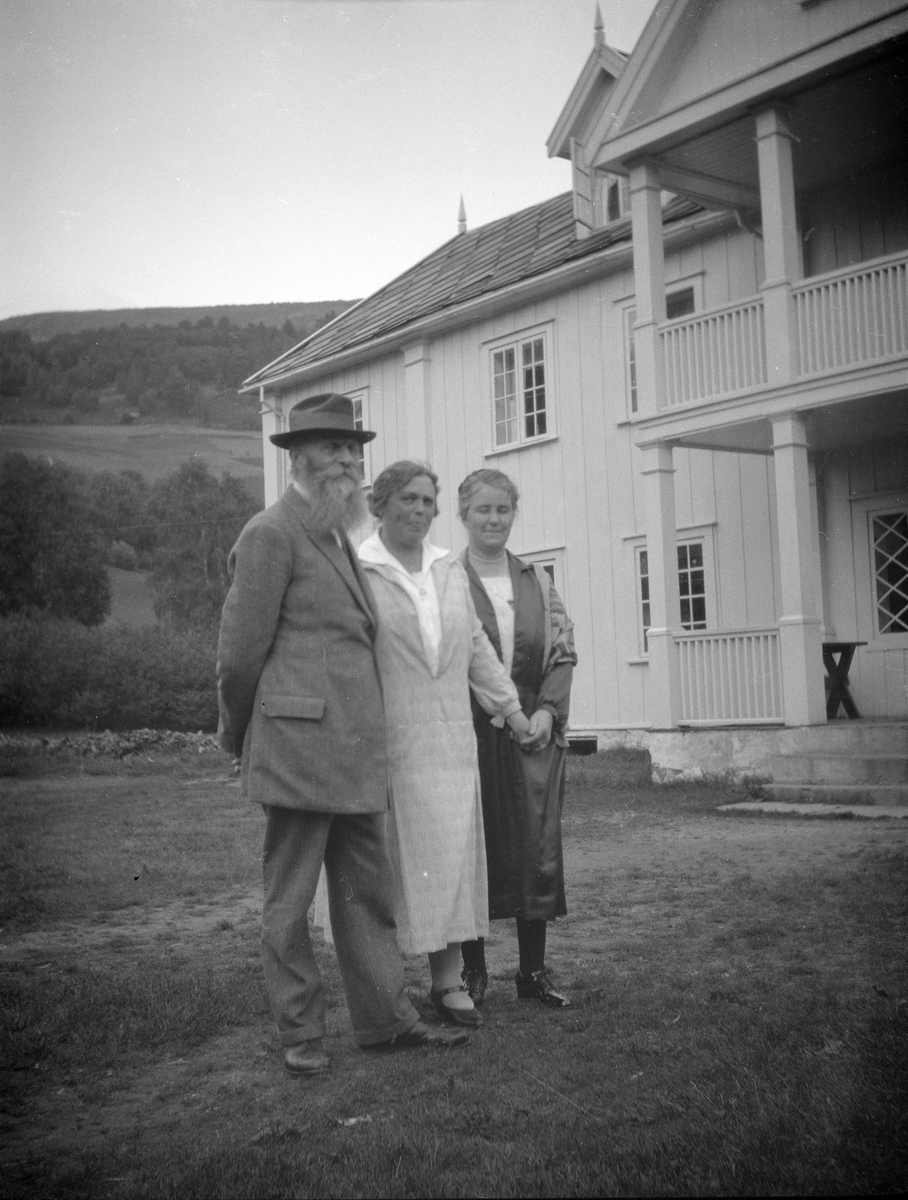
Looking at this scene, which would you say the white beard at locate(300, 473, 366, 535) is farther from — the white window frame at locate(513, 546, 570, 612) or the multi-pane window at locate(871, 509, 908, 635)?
the white window frame at locate(513, 546, 570, 612)

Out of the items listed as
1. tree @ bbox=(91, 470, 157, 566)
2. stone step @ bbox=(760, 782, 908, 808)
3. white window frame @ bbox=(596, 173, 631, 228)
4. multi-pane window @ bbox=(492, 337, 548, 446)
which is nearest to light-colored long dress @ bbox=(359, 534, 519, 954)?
stone step @ bbox=(760, 782, 908, 808)

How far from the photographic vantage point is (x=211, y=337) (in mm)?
30891

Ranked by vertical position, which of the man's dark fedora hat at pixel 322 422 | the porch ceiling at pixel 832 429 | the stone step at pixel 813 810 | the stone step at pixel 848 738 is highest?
the porch ceiling at pixel 832 429

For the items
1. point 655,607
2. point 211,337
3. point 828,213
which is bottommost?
point 655,607

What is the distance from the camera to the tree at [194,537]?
57.1m

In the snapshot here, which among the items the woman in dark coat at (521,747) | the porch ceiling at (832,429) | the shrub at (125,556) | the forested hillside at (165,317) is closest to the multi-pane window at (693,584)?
the porch ceiling at (832,429)

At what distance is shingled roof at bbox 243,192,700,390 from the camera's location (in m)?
16.8

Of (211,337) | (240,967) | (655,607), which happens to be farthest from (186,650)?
(240,967)

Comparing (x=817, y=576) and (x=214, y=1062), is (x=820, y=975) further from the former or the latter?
(x=817, y=576)

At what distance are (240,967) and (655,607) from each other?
866 centimetres

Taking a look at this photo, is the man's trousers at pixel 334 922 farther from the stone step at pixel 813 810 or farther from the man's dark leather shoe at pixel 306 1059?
the stone step at pixel 813 810

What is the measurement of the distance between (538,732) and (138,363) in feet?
99.2

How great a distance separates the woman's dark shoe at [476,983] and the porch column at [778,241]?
28.3ft

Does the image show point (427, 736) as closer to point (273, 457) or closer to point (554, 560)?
point (554, 560)
